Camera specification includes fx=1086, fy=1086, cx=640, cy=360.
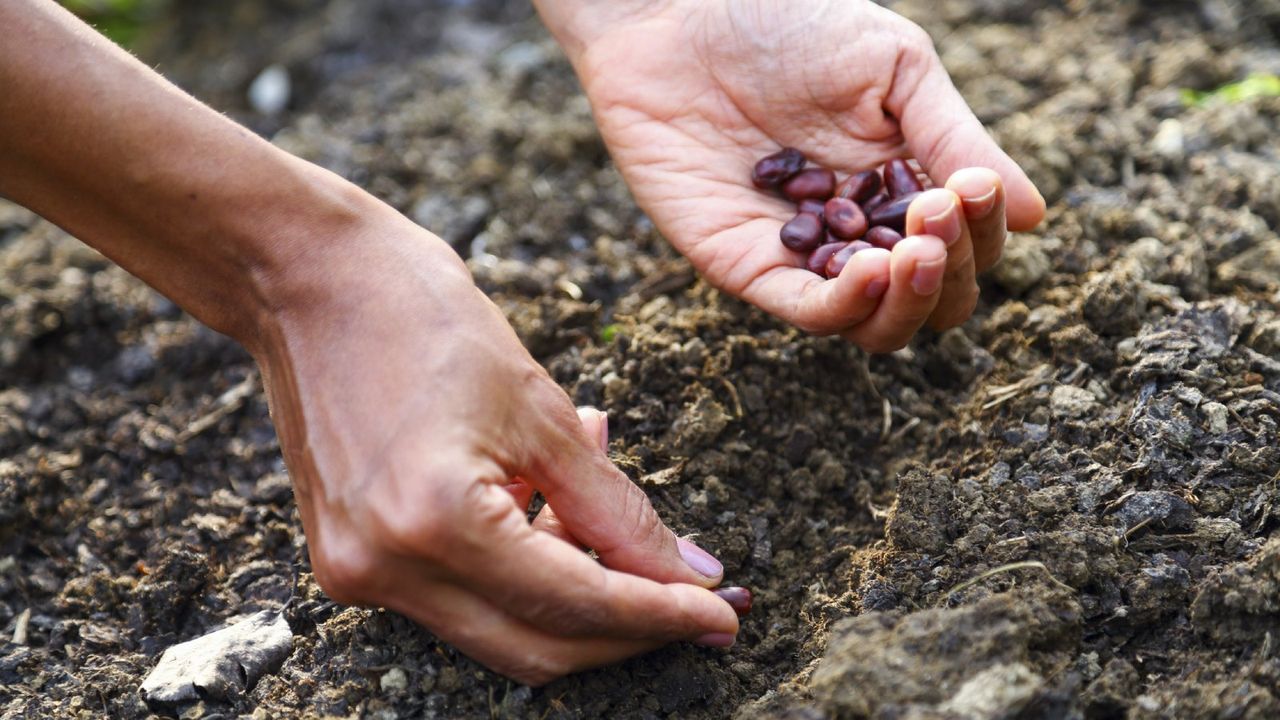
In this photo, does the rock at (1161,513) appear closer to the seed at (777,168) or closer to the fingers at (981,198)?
the fingers at (981,198)

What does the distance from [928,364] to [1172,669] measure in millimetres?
1156

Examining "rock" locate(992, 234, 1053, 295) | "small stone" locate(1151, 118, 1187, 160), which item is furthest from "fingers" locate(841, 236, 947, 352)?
"small stone" locate(1151, 118, 1187, 160)

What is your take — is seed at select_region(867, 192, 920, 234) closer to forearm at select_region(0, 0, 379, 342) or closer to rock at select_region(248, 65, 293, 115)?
forearm at select_region(0, 0, 379, 342)

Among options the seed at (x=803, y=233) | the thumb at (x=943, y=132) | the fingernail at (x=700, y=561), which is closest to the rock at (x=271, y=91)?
the seed at (x=803, y=233)

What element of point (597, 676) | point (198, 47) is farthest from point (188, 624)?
point (198, 47)

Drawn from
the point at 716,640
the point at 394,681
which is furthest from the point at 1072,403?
the point at 394,681

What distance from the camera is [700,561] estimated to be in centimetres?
238

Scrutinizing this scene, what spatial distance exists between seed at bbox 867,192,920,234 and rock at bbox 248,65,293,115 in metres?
3.28

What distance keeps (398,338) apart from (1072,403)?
5.49 feet

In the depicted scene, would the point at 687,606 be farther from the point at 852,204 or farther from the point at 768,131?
the point at 768,131

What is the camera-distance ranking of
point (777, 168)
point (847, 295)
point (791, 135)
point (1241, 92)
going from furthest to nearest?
point (1241, 92), point (791, 135), point (777, 168), point (847, 295)

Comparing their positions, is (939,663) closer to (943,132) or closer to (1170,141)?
(943,132)

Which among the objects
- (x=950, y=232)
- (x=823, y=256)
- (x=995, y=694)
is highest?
(x=950, y=232)

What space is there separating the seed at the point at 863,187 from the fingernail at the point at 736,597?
111 cm
